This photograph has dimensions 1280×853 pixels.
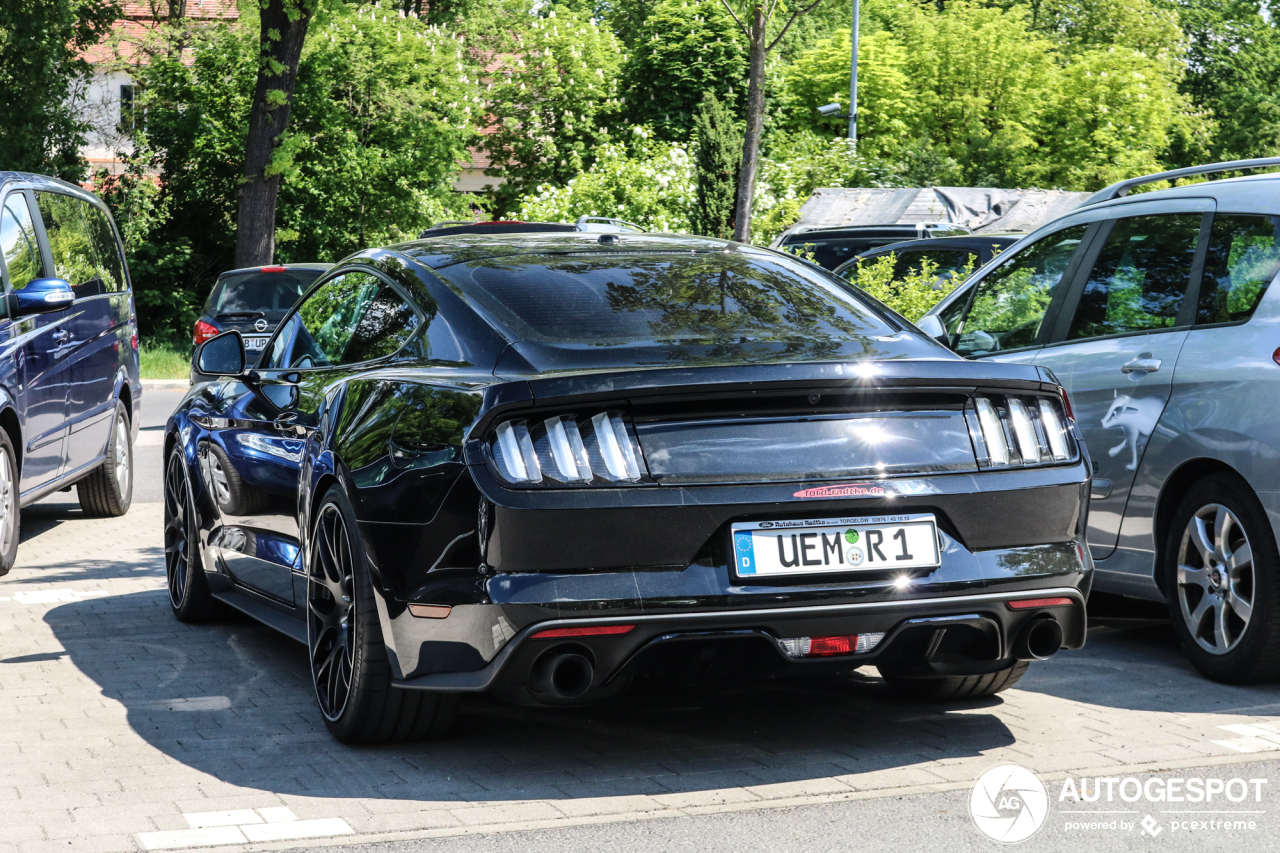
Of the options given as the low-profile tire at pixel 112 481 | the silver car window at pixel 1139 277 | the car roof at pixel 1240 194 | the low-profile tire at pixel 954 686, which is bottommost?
the low-profile tire at pixel 112 481

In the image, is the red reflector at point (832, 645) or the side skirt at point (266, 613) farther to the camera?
the side skirt at point (266, 613)

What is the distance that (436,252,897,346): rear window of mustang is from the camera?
455 centimetres

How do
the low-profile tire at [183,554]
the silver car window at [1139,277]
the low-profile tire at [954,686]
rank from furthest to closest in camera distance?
the low-profile tire at [183,554] < the silver car window at [1139,277] < the low-profile tire at [954,686]

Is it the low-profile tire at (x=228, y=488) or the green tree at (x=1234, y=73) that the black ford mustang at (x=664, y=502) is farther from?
the green tree at (x=1234, y=73)

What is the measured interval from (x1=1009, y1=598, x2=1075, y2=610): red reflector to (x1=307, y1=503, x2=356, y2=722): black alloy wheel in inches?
74.9

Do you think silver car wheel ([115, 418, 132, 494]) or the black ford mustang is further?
silver car wheel ([115, 418, 132, 494])

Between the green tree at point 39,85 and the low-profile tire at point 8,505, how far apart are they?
21298 millimetres

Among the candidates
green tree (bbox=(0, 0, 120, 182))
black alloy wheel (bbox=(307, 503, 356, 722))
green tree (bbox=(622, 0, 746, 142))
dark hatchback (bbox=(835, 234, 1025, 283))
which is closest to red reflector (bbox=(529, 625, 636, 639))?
black alloy wheel (bbox=(307, 503, 356, 722))

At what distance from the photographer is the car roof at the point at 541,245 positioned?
5.23 metres

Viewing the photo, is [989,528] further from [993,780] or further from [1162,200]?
[1162,200]

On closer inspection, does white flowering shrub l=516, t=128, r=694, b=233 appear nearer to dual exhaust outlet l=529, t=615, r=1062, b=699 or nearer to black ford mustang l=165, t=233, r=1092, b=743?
black ford mustang l=165, t=233, r=1092, b=743

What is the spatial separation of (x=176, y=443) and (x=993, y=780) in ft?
13.5

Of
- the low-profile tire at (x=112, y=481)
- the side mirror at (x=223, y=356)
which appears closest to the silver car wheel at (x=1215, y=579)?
the side mirror at (x=223, y=356)

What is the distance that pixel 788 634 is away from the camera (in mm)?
4055
